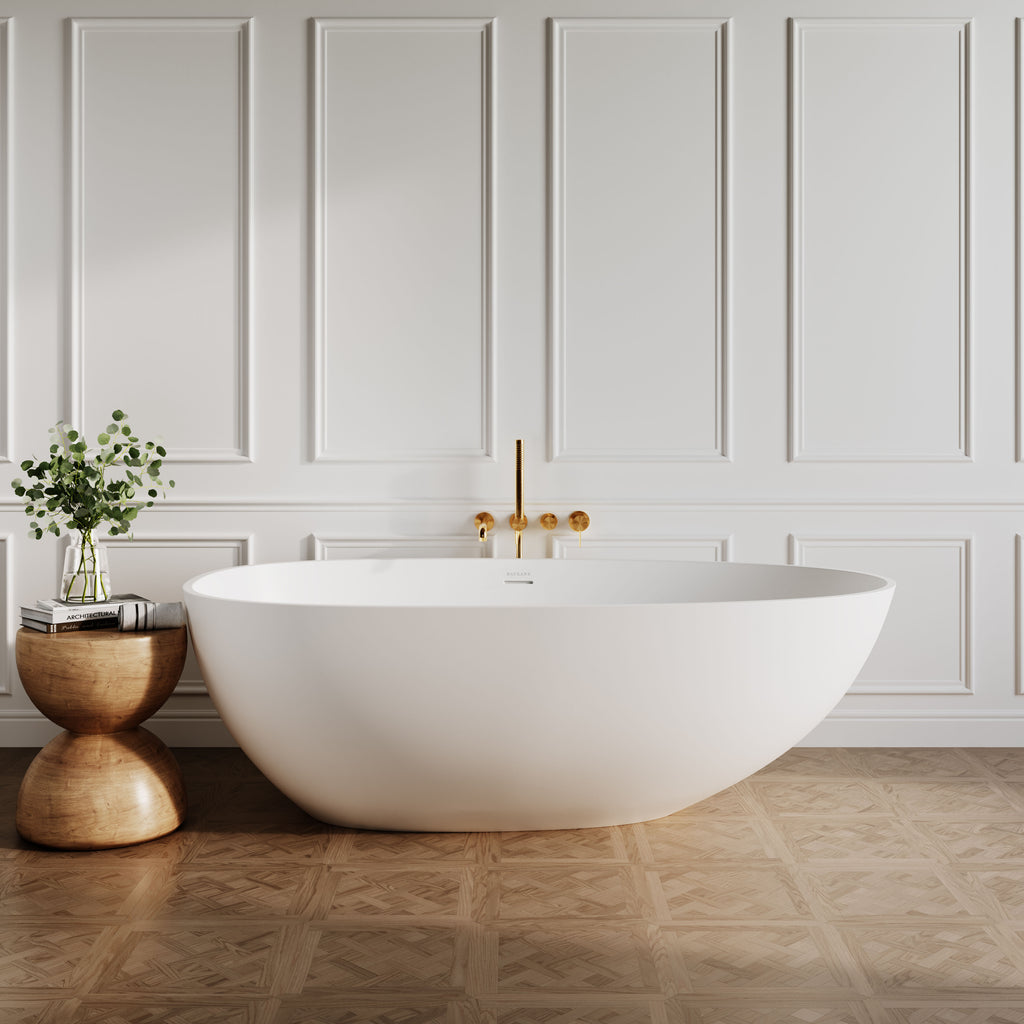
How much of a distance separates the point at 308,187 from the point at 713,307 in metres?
1.29

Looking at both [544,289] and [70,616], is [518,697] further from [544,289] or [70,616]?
[544,289]

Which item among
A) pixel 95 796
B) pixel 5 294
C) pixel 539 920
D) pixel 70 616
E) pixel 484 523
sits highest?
pixel 5 294

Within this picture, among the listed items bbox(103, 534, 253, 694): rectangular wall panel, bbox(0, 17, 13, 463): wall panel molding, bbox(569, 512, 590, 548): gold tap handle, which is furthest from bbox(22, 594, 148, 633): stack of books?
bbox(569, 512, 590, 548): gold tap handle

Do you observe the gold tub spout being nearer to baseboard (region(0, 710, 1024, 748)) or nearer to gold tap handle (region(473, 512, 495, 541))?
gold tap handle (region(473, 512, 495, 541))

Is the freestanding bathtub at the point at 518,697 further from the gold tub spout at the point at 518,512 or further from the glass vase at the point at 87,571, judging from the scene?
the gold tub spout at the point at 518,512

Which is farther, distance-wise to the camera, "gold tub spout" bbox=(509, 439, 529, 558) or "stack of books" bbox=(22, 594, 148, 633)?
"gold tub spout" bbox=(509, 439, 529, 558)

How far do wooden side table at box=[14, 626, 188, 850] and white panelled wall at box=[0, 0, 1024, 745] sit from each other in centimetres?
79

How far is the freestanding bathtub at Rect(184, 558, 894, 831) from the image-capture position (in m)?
2.00

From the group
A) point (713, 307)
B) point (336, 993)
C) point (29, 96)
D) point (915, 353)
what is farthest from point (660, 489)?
point (29, 96)

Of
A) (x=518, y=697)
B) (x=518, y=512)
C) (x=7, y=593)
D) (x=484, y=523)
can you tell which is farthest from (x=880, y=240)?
(x=7, y=593)

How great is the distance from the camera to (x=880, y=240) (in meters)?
3.07

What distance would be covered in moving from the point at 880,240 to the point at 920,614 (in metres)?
1.15

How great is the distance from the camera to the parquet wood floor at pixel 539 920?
154 centimetres

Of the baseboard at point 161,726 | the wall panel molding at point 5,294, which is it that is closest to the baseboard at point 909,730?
the baseboard at point 161,726
